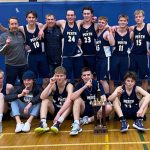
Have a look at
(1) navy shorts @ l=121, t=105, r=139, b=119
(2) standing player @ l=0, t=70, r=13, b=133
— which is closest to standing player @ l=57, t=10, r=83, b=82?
(2) standing player @ l=0, t=70, r=13, b=133

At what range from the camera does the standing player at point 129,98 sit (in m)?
5.52

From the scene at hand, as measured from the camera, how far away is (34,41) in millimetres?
6609

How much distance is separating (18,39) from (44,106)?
5.24 feet

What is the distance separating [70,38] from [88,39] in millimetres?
342

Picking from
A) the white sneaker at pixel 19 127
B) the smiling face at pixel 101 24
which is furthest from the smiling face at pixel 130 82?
the white sneaker at pixel 19 127

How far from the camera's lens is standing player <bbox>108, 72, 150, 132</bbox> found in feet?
18.1

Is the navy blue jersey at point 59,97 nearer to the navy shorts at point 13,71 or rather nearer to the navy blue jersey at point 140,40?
the navy shorts at point 13,71

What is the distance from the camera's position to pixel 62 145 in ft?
15.8

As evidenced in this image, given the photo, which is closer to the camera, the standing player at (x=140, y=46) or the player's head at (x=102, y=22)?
the player's head at (x=102, y=22)

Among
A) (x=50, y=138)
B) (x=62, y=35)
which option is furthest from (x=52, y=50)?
(x=50, y=138)

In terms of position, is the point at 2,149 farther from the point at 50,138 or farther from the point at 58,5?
the point at 58,5

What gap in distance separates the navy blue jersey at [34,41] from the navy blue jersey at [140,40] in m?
1.81

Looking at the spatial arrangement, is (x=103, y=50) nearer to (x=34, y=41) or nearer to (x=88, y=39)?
(x=88, y=39)

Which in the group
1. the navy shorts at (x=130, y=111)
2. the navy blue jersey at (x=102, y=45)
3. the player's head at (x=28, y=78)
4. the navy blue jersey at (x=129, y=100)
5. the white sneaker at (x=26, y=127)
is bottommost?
the white sneaker at (x=26, y=127)
